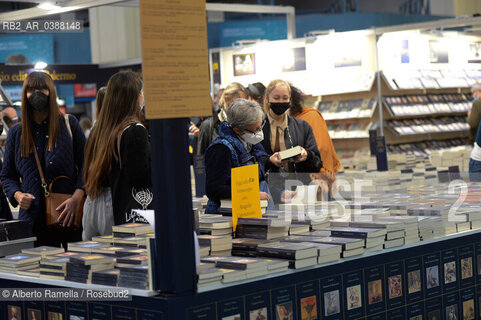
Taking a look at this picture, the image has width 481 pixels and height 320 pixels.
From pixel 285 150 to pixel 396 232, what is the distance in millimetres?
1847

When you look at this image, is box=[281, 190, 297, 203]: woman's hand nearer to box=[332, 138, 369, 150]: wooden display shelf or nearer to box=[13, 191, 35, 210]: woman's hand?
box=[13, 191, 35, 210]: woman's hand

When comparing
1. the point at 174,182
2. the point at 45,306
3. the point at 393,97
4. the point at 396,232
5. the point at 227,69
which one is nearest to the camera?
the point at 174,182

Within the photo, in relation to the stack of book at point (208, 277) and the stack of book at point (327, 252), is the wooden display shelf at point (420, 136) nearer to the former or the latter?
the stack of book at point (327, 252)

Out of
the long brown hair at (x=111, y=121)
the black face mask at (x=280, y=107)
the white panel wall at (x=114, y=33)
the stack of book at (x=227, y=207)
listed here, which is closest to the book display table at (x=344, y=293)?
the stack of book at (x=227, y=207)

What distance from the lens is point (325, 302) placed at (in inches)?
115

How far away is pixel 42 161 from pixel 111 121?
0.67 meters

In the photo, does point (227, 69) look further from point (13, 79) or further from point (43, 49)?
point (43, 49)

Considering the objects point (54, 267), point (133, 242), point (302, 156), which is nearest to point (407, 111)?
point (302, 156)

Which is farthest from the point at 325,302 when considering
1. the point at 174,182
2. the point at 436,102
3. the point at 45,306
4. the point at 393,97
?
the point at 436,102

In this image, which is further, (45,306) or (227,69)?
(227,69)

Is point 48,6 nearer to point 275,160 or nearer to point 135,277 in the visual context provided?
point 275,160

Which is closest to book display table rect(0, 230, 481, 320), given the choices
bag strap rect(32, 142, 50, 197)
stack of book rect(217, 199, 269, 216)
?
stack of book rect(217, 199, 269, 216)

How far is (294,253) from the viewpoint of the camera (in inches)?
110

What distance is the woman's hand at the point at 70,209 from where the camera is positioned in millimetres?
4094
